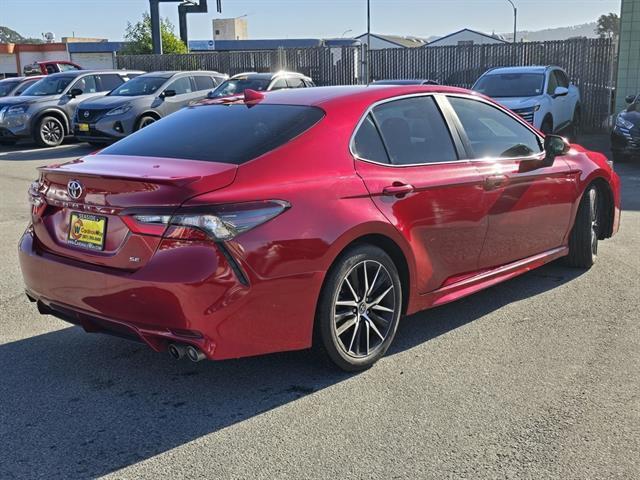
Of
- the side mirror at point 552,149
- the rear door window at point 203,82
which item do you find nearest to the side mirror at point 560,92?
the rear door window at point 203,82

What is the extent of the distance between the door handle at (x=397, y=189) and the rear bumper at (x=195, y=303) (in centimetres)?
72

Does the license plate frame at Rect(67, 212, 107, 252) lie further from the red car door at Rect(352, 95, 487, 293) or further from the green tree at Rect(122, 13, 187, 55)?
the green tree at Rect(122, 13, 187, 55)

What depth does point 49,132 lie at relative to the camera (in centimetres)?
1675

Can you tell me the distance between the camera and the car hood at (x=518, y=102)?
44.9 ft

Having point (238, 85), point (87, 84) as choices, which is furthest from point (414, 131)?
point (87, 84)

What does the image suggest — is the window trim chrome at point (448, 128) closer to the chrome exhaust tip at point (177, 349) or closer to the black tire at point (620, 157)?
the chrome exhaust tip at point (177, 349)

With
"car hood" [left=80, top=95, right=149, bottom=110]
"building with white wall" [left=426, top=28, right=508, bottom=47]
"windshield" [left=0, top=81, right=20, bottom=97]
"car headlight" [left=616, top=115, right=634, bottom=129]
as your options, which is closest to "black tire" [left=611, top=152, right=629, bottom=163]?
"car headlight" [left=616, top=115, right=634, bottom=129]

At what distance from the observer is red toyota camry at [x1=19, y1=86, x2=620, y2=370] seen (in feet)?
11.3

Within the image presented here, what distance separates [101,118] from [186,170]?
493 inches

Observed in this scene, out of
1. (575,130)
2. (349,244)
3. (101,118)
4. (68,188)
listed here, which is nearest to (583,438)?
(349,244)

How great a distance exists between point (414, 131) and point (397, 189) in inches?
22.8

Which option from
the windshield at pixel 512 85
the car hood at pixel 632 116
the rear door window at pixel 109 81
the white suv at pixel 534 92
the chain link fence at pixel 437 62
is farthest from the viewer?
the chain link fence at pixel 437 62

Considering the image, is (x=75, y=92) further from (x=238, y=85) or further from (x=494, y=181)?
(x=494, y=181)

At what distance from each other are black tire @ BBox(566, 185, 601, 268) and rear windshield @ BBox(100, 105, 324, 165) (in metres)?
2.84
